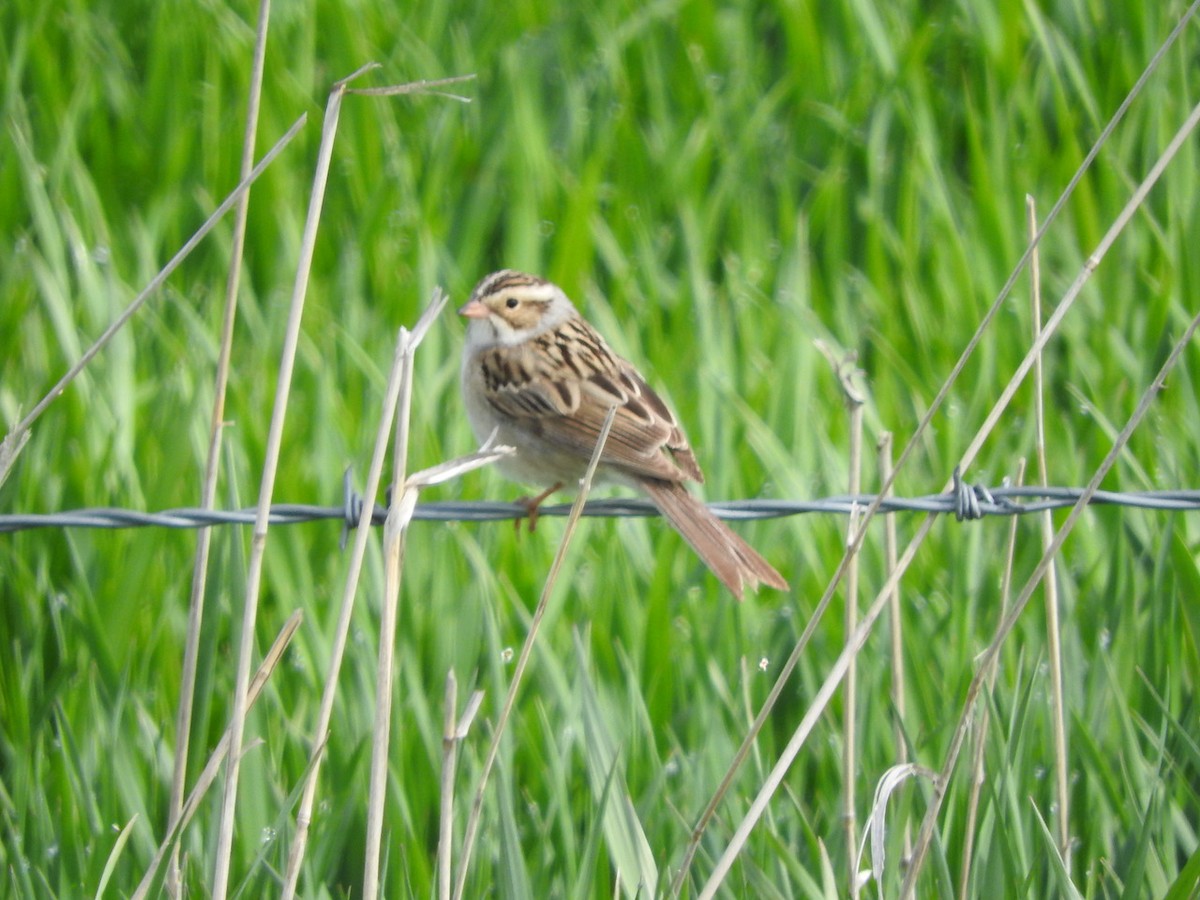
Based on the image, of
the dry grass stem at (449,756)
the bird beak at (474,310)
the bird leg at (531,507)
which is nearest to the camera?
the dry grass stem at (449,756)

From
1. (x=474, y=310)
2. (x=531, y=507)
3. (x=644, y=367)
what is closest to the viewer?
(x=531, y=507)

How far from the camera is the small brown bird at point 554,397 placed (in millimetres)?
3957

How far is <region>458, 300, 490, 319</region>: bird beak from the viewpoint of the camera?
13.8 feet

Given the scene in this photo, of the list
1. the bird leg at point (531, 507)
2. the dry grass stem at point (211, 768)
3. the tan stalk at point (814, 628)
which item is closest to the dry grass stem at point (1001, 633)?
the tan stalk at point (814, 628)

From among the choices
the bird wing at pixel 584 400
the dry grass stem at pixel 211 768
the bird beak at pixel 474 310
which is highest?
the bird beak at pixel 474 310

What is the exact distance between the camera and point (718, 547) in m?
3.51

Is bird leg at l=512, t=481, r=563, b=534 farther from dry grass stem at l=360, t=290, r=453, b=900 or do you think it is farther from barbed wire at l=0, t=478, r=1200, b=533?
dry grass stem at l=360, t=290, r=453, b=900

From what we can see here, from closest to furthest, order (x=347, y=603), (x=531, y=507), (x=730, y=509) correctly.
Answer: (x=347, y=603) → (x=730, y=509) → (x=531, y=507)

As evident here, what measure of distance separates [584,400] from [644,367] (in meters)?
0.76

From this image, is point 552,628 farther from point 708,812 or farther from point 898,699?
point 708,812

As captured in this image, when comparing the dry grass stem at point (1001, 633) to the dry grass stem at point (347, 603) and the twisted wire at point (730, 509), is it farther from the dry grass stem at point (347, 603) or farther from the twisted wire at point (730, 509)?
the dry grass stem at point (347, 603)

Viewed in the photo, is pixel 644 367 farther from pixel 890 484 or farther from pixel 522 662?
pixel 522 662

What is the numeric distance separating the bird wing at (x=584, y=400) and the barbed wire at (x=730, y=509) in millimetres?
661

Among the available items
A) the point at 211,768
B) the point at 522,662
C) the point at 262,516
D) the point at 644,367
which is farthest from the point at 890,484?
the point at 644,367
